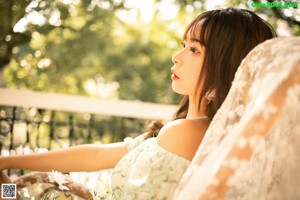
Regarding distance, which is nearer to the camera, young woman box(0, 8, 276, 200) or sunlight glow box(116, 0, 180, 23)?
young woman box(0, 8, 276, 200)

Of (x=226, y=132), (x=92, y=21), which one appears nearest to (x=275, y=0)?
(x=226, y=132)

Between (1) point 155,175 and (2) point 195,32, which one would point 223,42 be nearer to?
(2) point 195,32

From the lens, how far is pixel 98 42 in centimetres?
929

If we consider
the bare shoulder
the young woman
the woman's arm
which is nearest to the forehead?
the young woman

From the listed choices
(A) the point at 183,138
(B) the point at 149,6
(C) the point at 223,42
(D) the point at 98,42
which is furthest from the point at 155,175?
(D) the point at 98,42

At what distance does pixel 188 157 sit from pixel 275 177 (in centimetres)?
31

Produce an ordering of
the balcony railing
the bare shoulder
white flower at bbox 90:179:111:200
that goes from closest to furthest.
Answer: the bare shoulder → white flower at bbox 90:179:111:200 → the balcony railing

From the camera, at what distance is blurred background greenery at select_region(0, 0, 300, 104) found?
377cm

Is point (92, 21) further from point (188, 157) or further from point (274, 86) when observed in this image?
point (274, 86)

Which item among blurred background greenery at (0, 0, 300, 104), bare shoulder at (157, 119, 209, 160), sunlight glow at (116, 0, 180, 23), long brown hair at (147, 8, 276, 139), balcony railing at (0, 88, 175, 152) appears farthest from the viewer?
sunlight glow at (116, 0, 180, 23)

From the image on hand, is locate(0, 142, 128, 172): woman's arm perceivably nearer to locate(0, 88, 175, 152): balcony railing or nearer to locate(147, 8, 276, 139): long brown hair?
locate(147, 8, 276, 139): long brown hair

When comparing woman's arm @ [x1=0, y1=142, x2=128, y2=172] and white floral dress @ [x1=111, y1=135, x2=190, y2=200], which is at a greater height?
white floral dress @ [x1=111, y1=135, x2=190, y2=200]

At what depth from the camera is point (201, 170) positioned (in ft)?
3.65

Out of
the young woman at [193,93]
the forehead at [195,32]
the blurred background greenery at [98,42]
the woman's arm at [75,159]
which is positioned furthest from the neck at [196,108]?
the blurred background greenery at [98,42]
